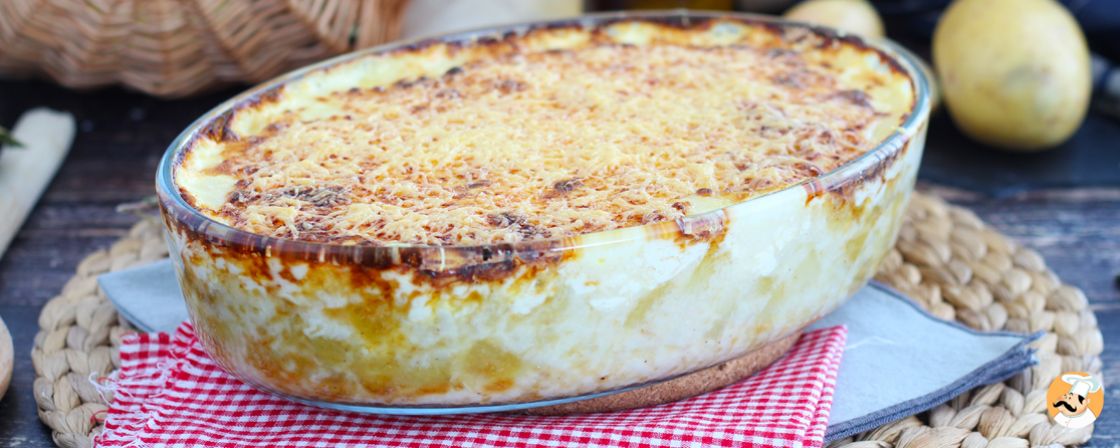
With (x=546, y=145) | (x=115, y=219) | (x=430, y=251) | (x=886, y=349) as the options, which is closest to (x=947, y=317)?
(x=886, y=349)

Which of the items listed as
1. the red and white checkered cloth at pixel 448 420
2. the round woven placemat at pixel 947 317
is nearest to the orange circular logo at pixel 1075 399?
the round woven placemat at pixel 947 317

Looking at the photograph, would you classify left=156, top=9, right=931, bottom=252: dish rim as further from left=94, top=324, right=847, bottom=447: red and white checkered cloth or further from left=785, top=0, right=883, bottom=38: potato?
left=785, top=0, right=883, bottom=38: potato

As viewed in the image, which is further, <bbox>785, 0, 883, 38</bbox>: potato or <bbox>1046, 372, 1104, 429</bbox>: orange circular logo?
<bbox>785, 0, 883, 38</bbox>: potato

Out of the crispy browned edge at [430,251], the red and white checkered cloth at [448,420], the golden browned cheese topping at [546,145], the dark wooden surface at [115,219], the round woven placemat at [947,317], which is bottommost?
the dark wooden surface at [115,219]

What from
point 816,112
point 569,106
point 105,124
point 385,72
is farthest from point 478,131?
point 105,124

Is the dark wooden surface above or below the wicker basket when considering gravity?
below

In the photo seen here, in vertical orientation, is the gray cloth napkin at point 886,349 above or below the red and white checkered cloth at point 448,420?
below

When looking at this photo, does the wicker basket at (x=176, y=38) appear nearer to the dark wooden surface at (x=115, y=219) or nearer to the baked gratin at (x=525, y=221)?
the dark wooden surface at (x=115, y=219)

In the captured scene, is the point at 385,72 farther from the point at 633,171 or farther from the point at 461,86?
the point at 633,171

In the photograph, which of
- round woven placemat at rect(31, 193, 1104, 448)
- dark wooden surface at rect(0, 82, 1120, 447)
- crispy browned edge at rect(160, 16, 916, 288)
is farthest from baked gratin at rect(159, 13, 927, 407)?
dark wooden surface at rect(0, 82, 1120, 447)
